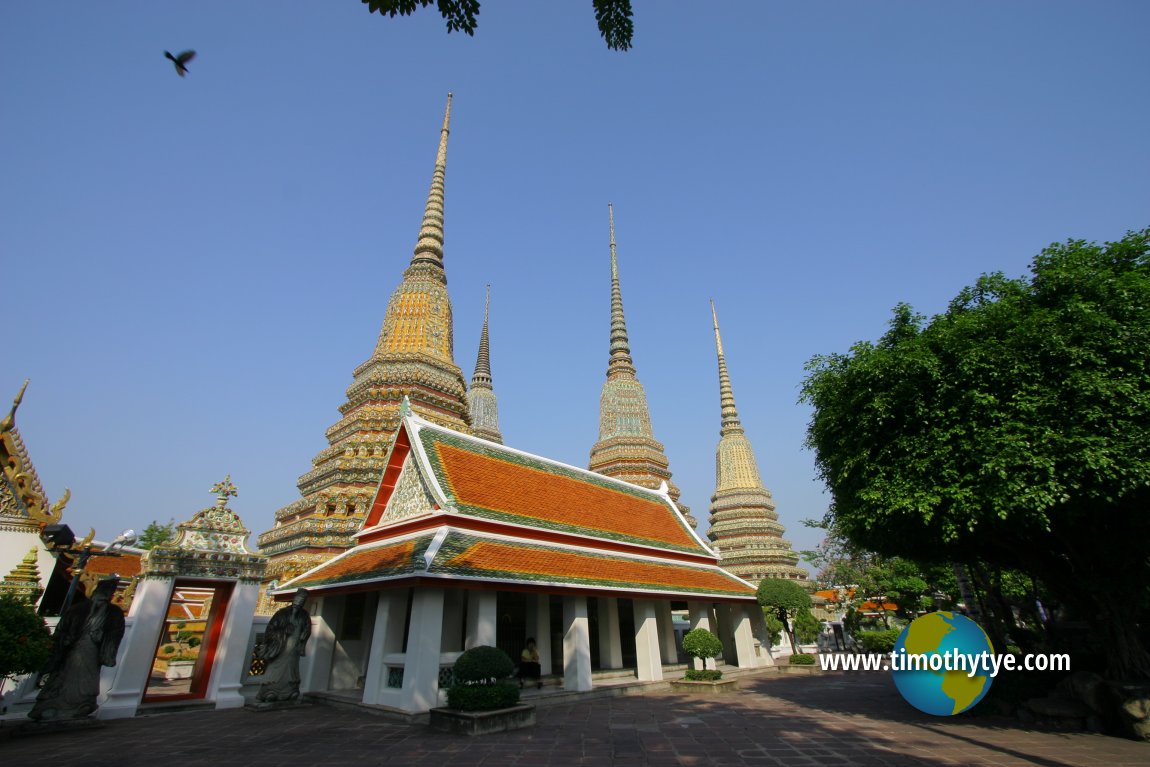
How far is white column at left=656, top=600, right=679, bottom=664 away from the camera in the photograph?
16.9 meters

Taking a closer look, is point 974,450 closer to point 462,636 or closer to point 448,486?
point 448,486

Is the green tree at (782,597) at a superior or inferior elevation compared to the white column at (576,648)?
superior

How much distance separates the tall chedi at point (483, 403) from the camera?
39519mm

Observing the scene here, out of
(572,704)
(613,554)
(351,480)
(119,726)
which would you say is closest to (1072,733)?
(572,704)

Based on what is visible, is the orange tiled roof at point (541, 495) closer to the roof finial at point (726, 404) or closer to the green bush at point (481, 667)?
the green bush at point (481, 667)

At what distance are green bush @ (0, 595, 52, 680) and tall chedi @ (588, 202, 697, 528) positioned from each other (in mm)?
25199

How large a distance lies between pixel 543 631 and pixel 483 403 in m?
28.4

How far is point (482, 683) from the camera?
8969 mm

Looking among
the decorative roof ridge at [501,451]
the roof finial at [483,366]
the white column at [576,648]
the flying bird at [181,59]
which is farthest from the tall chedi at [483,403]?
the flying bird at [181,59]

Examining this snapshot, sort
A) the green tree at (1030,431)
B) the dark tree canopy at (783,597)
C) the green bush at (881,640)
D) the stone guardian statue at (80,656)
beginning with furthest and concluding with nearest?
the green bush at (881,640) < the dark tree canopy at (783,597) < the stone guardian statue at (80,656) < the green tree at (1030,431)

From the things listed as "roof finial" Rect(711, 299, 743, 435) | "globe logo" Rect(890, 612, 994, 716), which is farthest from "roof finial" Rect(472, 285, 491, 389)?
"globe logo" Rect(890, 612, 994, 716)

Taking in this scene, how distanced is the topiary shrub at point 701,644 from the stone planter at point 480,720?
6.54 m

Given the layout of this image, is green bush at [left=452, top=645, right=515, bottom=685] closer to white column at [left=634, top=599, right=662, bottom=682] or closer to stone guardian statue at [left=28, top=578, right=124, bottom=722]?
white column at [left=634, top=599, right=662, bottom=682]

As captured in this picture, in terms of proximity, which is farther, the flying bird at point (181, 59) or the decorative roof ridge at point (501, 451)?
the decorative roof ridge at point (501, 451)
